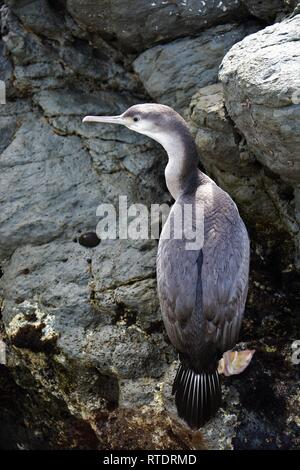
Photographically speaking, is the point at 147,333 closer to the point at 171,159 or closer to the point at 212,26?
the point at 171,159

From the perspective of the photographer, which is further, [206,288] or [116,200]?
Answer: [116,200]

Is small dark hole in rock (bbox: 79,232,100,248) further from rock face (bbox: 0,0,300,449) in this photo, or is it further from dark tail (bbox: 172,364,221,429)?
dark tail (bbox: 172,364,221,429)

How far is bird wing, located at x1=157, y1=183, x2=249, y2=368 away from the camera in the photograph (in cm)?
353

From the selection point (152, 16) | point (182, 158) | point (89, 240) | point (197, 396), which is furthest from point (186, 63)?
point (197, 396)

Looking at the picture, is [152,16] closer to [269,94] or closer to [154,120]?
[154,120]

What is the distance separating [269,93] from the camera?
3.47 metres

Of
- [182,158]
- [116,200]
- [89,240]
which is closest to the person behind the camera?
[182,158]

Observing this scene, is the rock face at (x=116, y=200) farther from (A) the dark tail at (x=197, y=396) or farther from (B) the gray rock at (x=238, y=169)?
(A) the dark tail at (x=197, y=396)

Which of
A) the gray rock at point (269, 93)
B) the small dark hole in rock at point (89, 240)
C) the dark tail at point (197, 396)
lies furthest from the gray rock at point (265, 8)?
the dark tail at point (197, 396)

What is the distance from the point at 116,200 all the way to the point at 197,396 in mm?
1516

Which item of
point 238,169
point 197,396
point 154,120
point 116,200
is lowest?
point 197,396

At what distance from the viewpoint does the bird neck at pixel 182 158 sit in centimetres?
403

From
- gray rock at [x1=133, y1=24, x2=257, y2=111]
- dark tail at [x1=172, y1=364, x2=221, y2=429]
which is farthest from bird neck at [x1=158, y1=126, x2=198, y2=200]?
dark tail at [x1=172, y1=364, x2=221, y2=429]

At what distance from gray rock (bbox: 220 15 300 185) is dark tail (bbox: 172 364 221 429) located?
1.23 meters
